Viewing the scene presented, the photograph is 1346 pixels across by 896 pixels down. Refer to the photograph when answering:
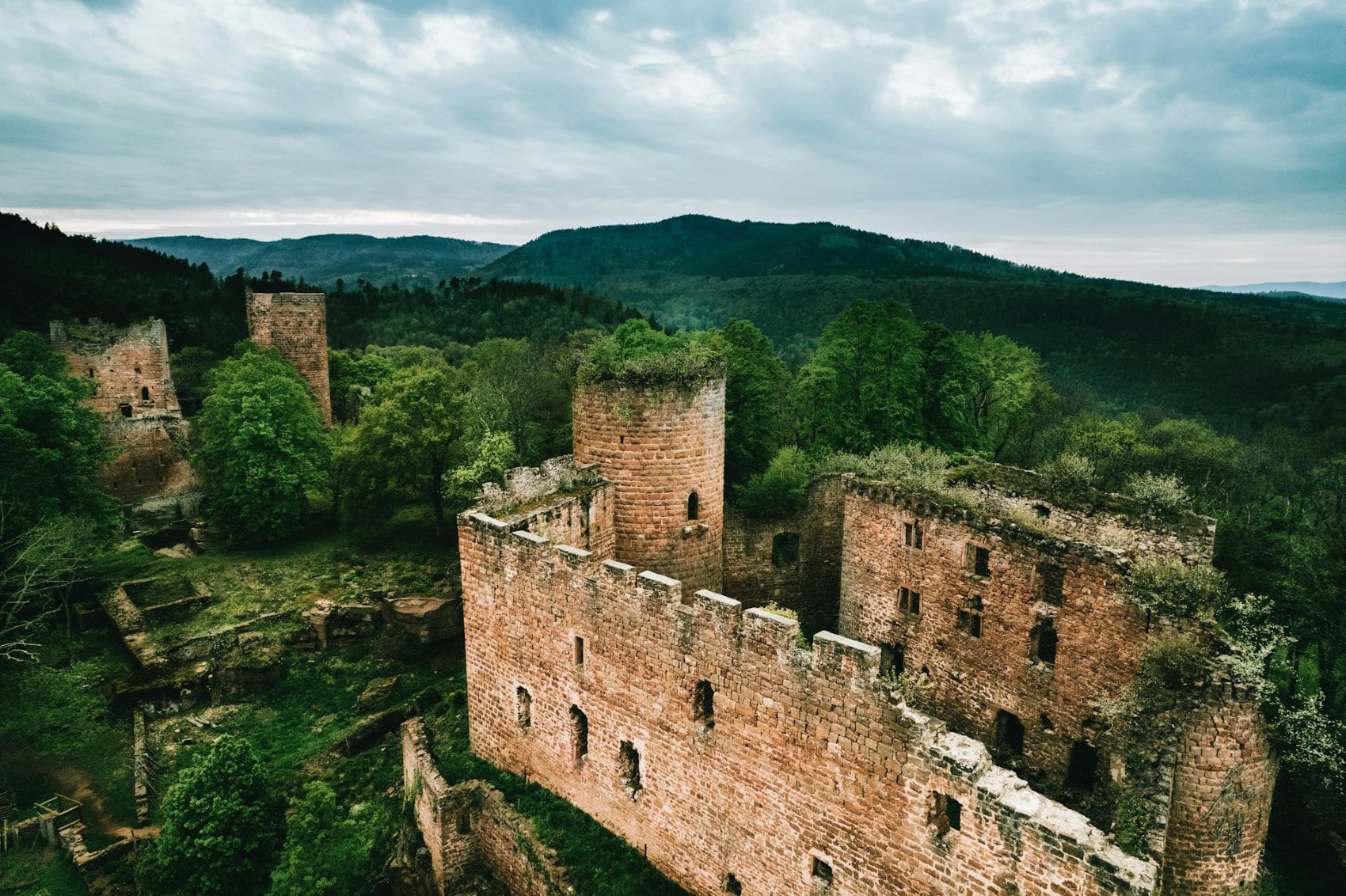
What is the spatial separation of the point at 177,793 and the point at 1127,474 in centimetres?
3504

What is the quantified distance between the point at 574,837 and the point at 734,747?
4.31 metres

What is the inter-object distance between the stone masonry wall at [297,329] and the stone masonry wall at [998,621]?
112 feet

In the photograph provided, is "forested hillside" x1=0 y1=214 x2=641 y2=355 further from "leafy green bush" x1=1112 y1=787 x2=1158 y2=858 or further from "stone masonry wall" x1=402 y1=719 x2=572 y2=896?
"leafy green bush" x1=1112 y1=787 x2=1158 y2=858

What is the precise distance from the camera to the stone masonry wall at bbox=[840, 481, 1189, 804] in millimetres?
14523

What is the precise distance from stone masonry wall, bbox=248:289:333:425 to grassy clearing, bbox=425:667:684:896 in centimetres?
3127

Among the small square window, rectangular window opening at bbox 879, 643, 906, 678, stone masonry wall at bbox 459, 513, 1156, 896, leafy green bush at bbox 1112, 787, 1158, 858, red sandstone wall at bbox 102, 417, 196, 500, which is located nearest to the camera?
stone masonry wall at bbox 459, 513, 1156, 896

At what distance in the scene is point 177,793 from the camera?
47.1 feet

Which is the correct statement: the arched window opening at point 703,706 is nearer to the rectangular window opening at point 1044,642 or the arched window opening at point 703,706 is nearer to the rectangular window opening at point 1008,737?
the rectangular window opening at point 1044,642

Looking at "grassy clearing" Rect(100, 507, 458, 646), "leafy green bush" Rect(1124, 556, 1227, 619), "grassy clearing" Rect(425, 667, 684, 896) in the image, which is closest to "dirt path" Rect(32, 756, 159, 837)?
"grassy clearing" Rect(100, 507, 458, 646)

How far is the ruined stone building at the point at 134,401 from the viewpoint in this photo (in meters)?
33.5

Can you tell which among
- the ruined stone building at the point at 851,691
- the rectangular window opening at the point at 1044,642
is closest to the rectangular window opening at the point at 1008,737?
the ruined stone building at the point at 851,691

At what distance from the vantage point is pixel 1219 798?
1192cm

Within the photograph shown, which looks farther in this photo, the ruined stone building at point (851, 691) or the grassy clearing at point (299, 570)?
the grassy clearing at point (299, 570)

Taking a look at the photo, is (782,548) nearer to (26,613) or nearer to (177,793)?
(177,793)
